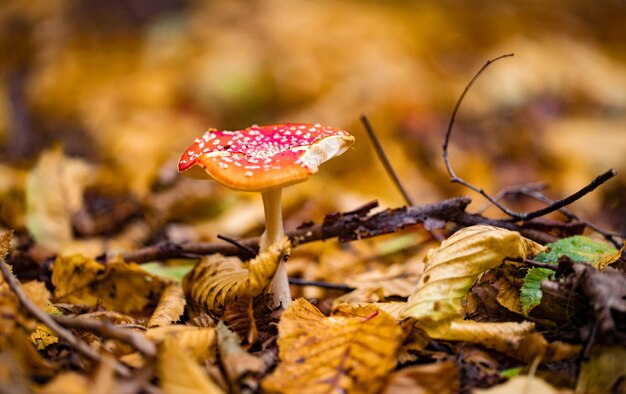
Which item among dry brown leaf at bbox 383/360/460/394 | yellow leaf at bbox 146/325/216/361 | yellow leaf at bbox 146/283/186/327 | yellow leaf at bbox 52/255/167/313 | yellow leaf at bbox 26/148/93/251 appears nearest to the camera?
dry brown leaf at bbox 383/360/460/394

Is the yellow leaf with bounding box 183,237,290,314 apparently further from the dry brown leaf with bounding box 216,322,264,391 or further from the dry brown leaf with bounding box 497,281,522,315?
the dry brown leaf with bounding box 497,281,522,315

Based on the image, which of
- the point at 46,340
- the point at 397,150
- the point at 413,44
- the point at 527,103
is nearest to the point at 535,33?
the point at 527,103

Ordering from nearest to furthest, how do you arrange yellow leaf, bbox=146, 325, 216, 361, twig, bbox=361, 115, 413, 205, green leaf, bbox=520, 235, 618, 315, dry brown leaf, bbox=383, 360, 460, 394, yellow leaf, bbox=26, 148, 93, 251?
dry brown leaf, bbox=383, 360, 460, 394
yellow leaf, bbox=146, 325, 216, 361
green leaf, bbox=520, 235, 618, 315
twig, bbox=361, 115, 413, 205
yellow leaf, bbox=26, 148, 93, 251

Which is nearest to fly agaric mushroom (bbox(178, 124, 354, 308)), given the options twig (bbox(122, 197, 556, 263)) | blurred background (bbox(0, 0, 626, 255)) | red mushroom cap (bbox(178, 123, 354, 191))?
red mushroom cap (bbox(178, 123, 354, 191))

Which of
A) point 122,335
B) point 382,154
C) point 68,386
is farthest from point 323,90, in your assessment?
point 68,386

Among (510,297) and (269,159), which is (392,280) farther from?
(269,159)

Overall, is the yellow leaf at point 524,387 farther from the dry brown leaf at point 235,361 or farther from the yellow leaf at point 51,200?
the yellow leaf at point 51,200
